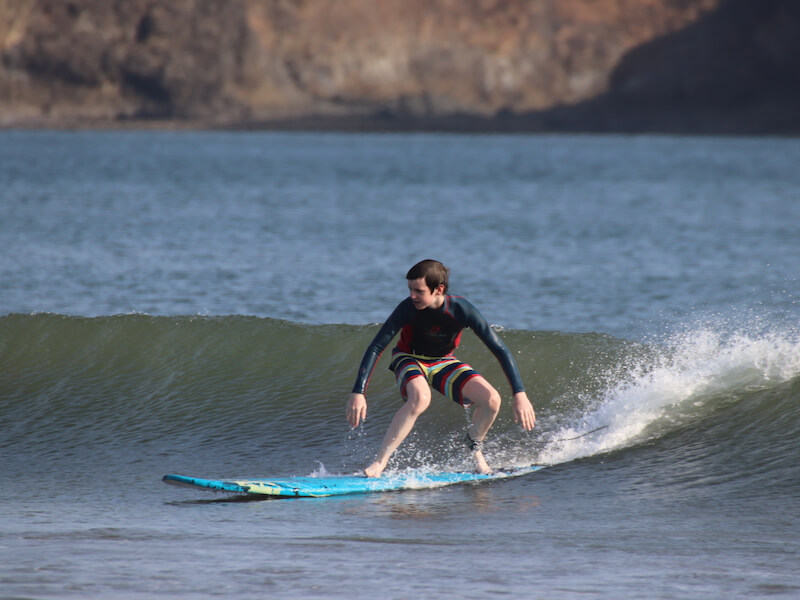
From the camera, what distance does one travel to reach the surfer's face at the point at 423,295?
6.75 meters

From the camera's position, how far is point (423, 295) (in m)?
6.79

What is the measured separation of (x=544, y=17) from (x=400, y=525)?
578 ft

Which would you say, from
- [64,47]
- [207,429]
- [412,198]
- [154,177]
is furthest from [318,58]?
[207,429]

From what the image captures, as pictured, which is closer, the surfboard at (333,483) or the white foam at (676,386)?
the surfboard at (333,483)

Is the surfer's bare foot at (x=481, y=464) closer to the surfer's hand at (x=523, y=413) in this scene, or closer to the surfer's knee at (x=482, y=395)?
the surfer's knee at (x=482, y=395)

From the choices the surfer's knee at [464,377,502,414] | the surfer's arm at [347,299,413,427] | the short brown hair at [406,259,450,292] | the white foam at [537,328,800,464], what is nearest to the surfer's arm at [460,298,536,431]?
the surfer's knee at [464,377,502,414]

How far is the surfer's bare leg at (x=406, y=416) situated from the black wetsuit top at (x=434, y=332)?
0.28 meters

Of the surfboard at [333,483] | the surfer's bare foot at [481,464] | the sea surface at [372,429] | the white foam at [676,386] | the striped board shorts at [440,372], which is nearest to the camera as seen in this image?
the sea surface at [372,429]

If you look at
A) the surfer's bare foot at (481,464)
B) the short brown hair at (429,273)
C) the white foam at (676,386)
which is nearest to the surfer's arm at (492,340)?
the short brown hair at (429,273)

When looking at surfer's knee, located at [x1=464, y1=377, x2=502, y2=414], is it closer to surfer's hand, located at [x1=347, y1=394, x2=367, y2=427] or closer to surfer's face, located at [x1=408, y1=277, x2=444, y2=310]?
surfer's face, located at [x1=408, y1=277, x2=444, y2=310]

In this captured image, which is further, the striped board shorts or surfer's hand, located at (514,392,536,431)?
the striped board shorts

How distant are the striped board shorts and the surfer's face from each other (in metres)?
0.43

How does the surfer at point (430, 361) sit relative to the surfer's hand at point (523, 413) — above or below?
above

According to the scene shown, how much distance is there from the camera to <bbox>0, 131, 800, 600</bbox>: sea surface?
5414 mm
